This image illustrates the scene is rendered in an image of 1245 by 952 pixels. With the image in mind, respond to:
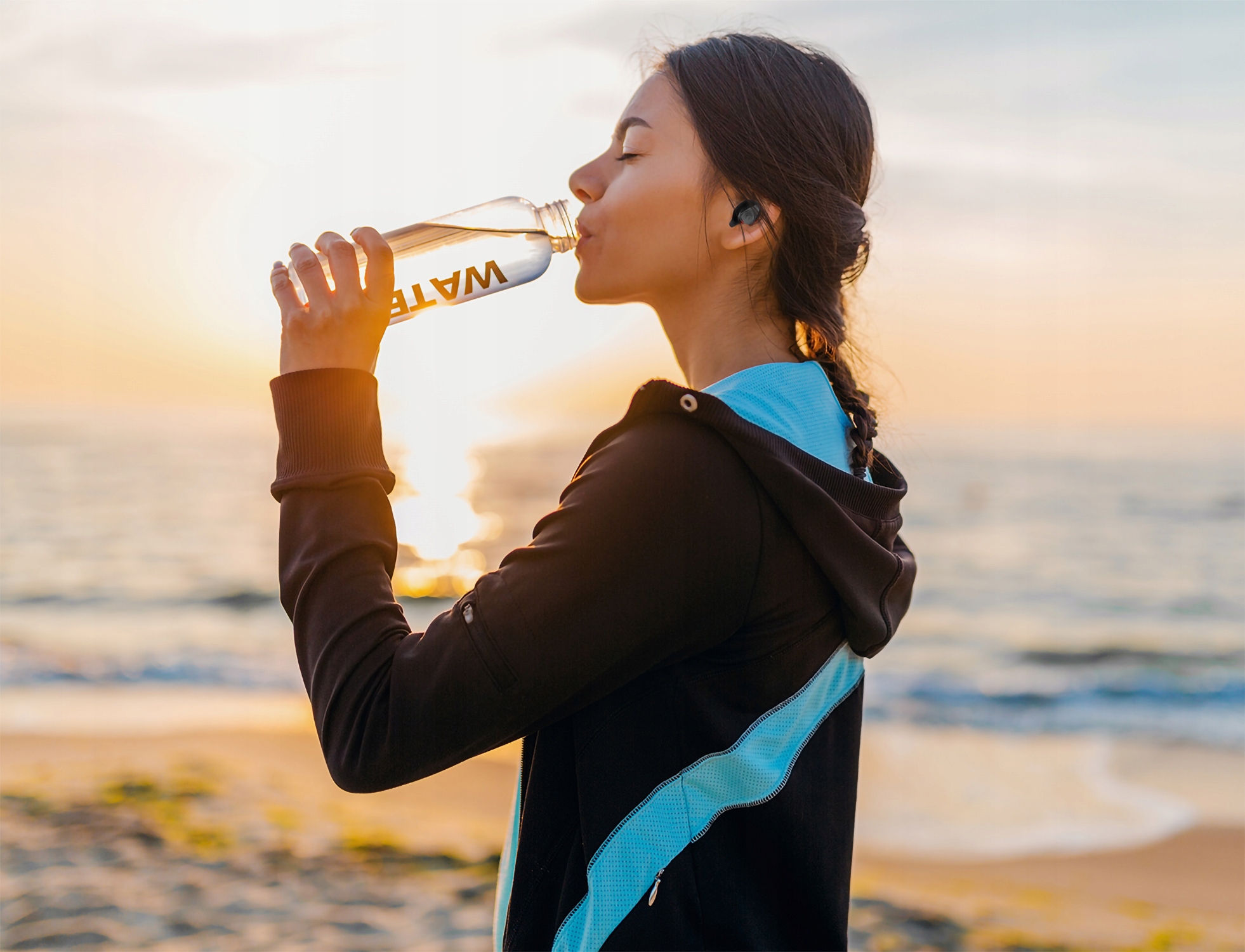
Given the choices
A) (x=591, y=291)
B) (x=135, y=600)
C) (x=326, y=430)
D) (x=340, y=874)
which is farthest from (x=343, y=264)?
(x=135, y=600)

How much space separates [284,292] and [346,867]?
4201 mm

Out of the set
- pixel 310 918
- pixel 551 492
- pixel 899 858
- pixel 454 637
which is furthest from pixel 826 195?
pixel 551 492

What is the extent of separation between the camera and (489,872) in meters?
4.83

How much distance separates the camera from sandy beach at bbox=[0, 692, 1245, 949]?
167 inches

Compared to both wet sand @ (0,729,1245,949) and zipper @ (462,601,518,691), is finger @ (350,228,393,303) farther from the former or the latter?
wet sand @ (0,729,1245,949)

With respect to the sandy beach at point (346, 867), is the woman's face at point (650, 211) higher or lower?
higher

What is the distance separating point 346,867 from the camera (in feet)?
15.8

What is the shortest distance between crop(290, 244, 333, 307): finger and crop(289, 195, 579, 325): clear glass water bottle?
37cm

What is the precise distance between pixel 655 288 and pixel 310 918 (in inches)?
152

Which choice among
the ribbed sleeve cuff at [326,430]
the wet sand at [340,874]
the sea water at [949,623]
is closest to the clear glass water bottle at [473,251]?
the ribbed sleeve cuff at [326,430]

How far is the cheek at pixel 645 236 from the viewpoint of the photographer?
1.44 meters

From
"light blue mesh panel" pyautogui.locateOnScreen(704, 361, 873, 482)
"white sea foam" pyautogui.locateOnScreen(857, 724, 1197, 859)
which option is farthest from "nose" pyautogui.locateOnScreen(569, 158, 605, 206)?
"white sea foam" pyautogui.locateOnScreen(857, 724, 1197, 859)

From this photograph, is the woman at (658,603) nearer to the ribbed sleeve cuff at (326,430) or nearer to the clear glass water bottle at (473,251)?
the ribbed sleeve cuff at (326,430)

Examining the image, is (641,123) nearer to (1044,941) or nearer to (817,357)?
(817,357)
